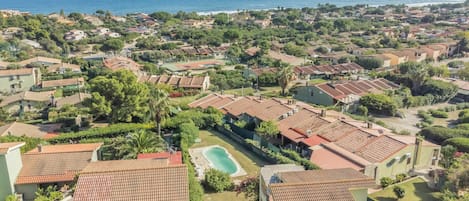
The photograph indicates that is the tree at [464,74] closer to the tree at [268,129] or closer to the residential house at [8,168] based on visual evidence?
the tree at [268,129]

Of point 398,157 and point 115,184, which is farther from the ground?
point 115,184

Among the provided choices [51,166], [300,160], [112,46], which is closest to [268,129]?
[300,160]

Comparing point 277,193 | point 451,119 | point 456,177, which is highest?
point 277,193

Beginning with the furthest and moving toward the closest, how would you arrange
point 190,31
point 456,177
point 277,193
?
point 190,31 < point 456,177 < point 277,193

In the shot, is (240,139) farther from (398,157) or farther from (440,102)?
(440,102)

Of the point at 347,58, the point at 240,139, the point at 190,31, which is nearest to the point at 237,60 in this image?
the point at 347,58

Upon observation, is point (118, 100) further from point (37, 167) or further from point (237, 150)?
point (37, 167)

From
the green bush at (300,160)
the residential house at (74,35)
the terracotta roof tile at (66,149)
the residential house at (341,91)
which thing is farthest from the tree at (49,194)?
the residential house at (74,35)
